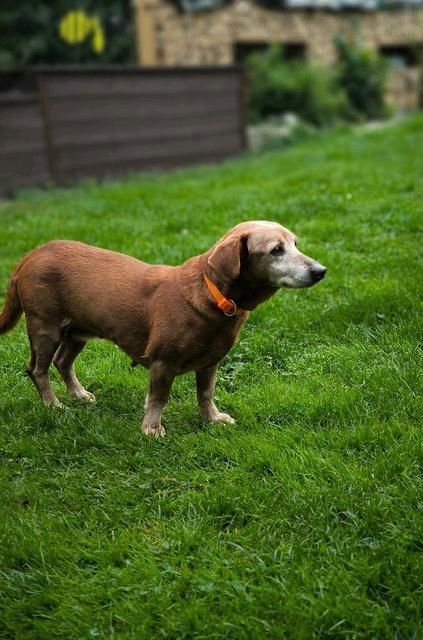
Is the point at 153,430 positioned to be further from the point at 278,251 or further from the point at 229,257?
the point at 278,251

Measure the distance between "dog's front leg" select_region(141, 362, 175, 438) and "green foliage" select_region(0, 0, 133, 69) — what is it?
1492 centimetres

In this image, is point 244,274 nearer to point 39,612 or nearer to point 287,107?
point 39,612

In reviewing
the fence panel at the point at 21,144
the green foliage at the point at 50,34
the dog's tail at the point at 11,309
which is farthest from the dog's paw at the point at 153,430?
the green foliage at the point at 50,34

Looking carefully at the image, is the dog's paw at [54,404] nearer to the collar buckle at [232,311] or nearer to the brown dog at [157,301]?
the brown dog at [157,301]

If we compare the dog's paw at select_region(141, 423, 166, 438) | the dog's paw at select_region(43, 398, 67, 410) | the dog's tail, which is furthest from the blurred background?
the dog's paw at select_region(141, 423, 166, 438)

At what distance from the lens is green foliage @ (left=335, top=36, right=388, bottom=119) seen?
66.5ft

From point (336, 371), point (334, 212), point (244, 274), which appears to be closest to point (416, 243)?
point (334, 212)

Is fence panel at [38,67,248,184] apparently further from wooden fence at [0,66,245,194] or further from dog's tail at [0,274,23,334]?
dog's tail at [0,274,23,334]

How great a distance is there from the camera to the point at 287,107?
59.3 ft

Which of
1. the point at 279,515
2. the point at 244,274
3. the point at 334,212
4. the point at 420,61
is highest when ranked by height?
the point at 244,274

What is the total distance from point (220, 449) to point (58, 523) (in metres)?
0.95

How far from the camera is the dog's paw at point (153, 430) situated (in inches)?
156

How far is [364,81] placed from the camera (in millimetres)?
20359

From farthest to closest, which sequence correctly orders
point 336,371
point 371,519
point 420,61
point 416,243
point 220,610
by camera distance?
point 420,61 → point 416,243 → point 336,371 → point 371,519 → point 220,610
